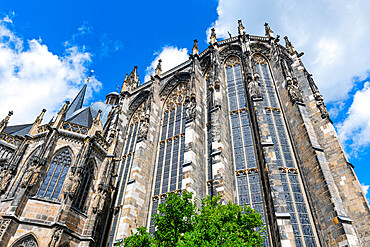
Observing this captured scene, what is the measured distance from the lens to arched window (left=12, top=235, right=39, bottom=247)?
1089 centimetres

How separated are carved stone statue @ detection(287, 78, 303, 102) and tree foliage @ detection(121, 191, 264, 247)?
7.56 m

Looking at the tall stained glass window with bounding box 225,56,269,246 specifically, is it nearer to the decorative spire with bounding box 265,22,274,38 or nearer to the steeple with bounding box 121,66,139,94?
the decorative spire with bounding box 265,22,274,38

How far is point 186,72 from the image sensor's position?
786 inches

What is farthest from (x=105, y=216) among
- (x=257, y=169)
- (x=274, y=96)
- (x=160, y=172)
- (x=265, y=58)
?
(x=265, y=58)

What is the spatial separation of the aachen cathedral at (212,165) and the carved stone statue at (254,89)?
5cm

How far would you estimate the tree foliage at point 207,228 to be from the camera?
273 inches

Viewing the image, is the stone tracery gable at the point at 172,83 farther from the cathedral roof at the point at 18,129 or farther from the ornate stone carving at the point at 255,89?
the cathedral roof at the point at 18,129

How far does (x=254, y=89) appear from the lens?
1377cm

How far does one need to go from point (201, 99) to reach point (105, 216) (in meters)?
9.63

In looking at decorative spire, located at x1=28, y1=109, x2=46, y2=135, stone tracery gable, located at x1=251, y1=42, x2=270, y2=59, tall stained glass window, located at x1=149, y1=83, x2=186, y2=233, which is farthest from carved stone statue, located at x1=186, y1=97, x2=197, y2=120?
decorative spire, located at x1=28, y1=109, x2=46, y2=135

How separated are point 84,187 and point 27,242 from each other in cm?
372

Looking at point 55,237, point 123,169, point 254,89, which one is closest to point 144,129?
point 123,169

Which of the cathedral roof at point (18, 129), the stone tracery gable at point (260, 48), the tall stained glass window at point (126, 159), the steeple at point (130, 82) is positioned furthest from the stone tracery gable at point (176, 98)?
the cathedral roof at point (18, 129)

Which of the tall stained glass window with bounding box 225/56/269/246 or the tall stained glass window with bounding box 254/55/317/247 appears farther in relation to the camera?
the tall stained glass window with bounding box 225/56/269/246
